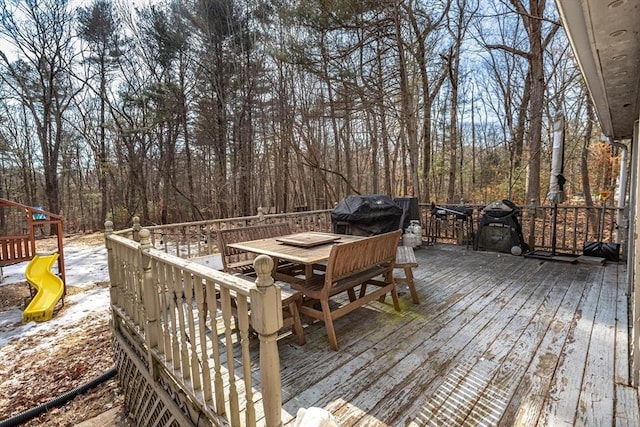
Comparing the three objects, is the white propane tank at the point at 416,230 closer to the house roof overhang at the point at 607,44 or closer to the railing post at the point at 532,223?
the railing post at the point at 532,223

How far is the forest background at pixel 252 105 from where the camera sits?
8570 millimetres

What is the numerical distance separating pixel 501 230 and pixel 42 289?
26.9ft

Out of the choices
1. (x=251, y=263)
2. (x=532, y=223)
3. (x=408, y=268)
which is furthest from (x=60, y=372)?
(x=532, y=223)

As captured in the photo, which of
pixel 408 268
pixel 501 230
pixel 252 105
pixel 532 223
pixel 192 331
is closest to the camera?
pixel 192 331

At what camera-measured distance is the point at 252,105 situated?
10.5 metres

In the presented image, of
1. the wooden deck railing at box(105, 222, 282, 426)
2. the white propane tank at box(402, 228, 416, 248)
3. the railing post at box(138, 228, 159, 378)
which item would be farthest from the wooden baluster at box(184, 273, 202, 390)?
the white propane tank at box(402, 228, 416, 248)

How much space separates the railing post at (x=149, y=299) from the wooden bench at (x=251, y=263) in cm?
89

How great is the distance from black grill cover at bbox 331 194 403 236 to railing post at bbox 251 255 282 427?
13.4ft

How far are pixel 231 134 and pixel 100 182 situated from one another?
23.1 ft

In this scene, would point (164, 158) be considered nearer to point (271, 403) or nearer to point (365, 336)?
point (365, 336)

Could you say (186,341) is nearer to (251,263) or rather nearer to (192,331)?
(192,331)

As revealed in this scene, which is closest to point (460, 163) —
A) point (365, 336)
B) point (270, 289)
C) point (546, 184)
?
point (546, 184)

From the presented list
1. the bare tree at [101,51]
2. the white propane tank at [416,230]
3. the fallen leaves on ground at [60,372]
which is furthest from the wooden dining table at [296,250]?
the bare tree at [101,51]

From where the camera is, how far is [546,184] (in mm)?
12156
